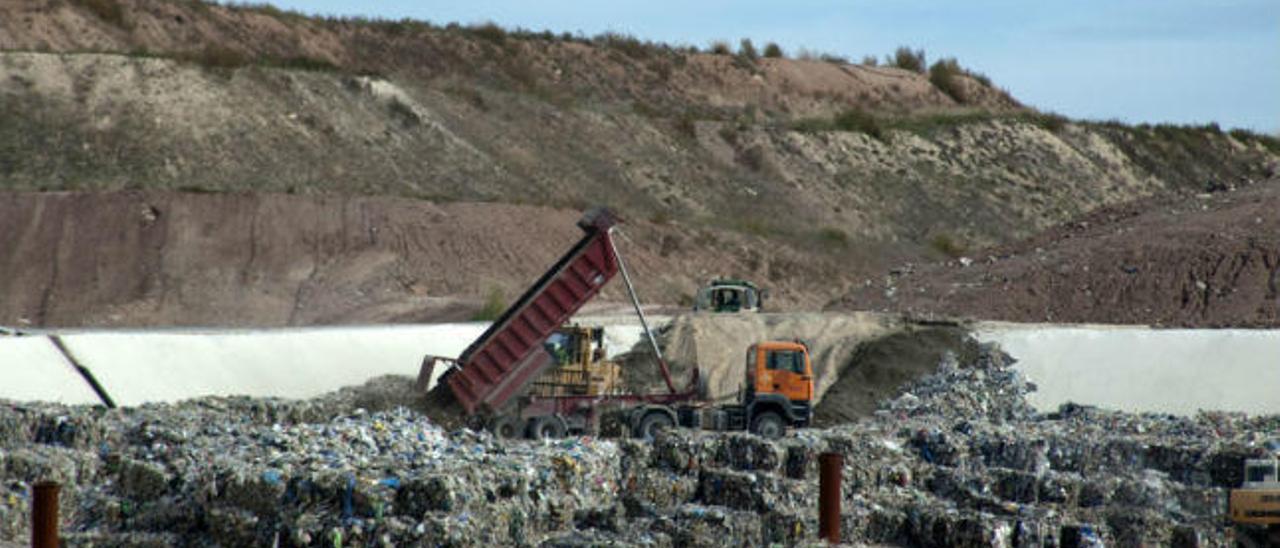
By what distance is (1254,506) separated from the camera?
18516 millimetres

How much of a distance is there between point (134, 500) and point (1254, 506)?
10.5 metres

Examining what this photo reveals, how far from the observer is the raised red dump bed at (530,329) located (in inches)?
1085

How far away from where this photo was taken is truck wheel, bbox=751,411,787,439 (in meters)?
27.6

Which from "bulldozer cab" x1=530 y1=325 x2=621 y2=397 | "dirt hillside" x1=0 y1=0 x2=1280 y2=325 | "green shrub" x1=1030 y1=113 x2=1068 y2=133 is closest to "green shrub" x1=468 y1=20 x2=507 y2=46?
"dirt hillside" x1=0 y1=0 x2=1280 y2=325

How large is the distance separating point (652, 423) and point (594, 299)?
56.3 feet

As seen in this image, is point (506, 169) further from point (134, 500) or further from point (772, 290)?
point (134, 500)

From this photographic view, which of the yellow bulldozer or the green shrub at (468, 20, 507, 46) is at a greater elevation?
the green shrub at (468, 20, 507, 46)

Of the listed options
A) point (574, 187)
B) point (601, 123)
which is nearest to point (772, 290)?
point (574, 187)

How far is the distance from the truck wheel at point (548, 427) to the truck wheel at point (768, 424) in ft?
8.79

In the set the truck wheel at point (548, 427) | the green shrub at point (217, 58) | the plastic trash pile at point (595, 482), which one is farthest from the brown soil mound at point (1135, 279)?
the green shrub at point (217, 58)

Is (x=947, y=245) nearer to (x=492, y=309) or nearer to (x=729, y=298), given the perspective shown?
(x=492, y=309)

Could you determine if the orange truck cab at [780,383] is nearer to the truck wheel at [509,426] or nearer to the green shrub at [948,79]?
the truck wheel at [509,426]

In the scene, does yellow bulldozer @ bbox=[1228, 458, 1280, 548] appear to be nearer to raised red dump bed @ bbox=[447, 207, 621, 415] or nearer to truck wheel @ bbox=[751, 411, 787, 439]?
truck wheel @ bbox=[751, 411, 787, 439]

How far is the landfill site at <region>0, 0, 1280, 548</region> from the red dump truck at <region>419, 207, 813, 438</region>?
0.05 metres
